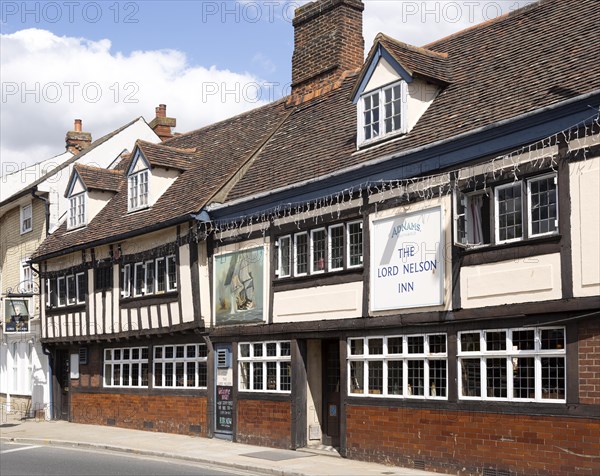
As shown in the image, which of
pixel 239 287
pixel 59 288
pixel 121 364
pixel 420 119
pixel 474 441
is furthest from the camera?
pixel 59 288

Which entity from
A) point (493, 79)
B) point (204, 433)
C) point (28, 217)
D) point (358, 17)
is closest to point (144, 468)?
point (204, 433)

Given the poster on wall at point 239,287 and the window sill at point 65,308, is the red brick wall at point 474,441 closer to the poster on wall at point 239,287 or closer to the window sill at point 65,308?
the poster on wall at point 239,287

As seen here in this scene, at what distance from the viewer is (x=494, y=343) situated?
46.8 ft

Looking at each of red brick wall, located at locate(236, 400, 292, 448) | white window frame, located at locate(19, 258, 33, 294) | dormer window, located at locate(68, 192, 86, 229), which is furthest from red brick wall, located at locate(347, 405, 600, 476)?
white window frame, located at locate(19, 258, 33, 294)

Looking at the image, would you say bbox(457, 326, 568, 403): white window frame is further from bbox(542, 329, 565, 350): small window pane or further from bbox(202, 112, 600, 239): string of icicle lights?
bbox(202, 112, 600, 239): string of icicle lights

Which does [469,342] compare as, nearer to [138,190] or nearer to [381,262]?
[381,262]

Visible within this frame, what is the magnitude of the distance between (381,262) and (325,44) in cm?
855

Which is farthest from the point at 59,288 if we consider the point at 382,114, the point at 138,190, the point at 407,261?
the point at 407,261

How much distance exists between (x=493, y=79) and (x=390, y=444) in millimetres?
6991

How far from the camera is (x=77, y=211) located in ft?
94.5

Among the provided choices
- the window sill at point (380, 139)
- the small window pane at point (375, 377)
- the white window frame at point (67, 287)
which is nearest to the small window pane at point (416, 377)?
the small window pane at point (375, 377)

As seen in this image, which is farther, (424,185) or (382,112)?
(382,112)

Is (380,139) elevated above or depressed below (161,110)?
below

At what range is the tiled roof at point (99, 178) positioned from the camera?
2836 cm
